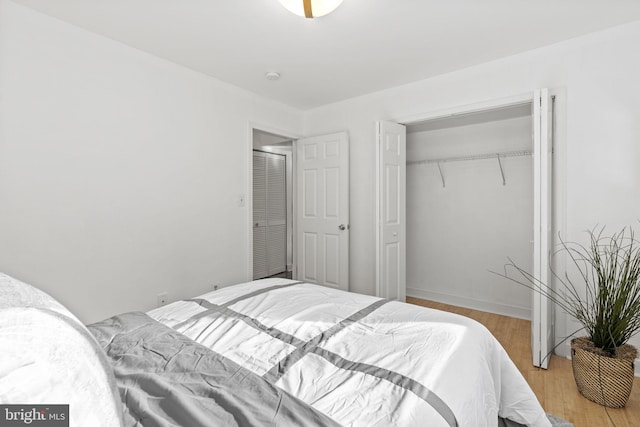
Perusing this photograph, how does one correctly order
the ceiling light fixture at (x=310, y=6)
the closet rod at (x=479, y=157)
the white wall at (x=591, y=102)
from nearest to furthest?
the ceiling light fixture at (x=310, y=6) → the white wall at (x=591, y=102) → the closet rod at (x=479, y=157)

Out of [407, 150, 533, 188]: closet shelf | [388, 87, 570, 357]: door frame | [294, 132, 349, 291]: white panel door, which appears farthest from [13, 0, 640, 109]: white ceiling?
[407, 150, 533, 188]: closet shelf

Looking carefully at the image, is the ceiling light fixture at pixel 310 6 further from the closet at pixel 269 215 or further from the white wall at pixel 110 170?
the closet at pixel 269 215

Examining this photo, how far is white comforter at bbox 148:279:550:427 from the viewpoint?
939 millimetres

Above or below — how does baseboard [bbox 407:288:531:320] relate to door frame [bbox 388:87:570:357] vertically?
below

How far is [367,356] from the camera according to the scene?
1.17 metres

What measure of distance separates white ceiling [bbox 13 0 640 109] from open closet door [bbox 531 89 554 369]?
0.54 m

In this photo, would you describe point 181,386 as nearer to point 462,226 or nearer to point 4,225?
point 4,225

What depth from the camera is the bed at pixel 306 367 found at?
88 cm

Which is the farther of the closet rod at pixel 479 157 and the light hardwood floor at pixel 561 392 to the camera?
the closet rod at pixel 479 157

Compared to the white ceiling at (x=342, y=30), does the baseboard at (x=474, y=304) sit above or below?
below

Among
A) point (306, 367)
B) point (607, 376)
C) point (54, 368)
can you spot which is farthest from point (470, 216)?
point (54, 368)

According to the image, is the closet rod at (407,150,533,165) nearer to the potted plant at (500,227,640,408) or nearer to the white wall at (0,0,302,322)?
the potted plant at (500,227,640,408)

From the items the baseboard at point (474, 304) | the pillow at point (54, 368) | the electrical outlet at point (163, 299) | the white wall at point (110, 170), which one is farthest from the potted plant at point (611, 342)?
the electrical outlet at point (163, 299)

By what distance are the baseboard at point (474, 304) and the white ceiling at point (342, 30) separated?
8.56ft
